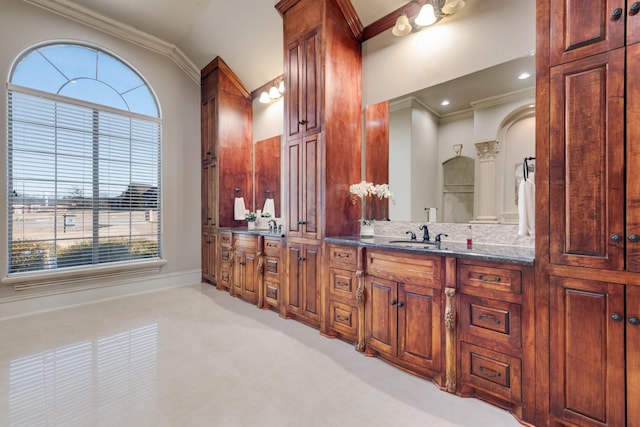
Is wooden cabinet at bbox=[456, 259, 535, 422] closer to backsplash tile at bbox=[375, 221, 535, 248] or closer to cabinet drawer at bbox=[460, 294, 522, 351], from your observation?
cabinet drawer at bbox=[460, 294, 522, 351]

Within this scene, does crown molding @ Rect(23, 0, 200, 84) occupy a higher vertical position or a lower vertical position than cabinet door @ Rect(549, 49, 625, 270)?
higher

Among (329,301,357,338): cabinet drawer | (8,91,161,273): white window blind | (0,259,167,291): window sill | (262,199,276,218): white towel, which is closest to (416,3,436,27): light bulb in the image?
(329,301,357,338): cabinet drawer

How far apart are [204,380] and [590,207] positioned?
97.4 inches

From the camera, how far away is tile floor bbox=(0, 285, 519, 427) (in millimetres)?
1607

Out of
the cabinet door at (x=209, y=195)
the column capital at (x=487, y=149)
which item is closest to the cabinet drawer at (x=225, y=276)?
the cabinet door at (x=209, y=195)

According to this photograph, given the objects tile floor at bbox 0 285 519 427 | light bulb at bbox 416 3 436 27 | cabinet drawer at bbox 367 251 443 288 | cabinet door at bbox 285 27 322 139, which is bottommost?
tile floor at bbox 0 285 519 427

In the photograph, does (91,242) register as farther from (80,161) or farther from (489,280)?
(489,280)

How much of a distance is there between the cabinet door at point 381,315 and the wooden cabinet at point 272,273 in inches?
47.8

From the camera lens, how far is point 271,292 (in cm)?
329

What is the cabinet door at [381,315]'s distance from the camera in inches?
82.0

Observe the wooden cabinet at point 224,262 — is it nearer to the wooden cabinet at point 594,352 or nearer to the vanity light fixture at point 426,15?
the vanity light fixture at point 426,15

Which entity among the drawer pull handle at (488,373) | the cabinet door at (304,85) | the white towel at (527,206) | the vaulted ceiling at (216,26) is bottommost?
the drawer pull handle at (488,373)

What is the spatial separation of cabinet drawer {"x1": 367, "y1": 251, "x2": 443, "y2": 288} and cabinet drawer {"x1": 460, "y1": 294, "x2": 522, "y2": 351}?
21 centimetres

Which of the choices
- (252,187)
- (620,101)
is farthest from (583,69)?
(252,187)
